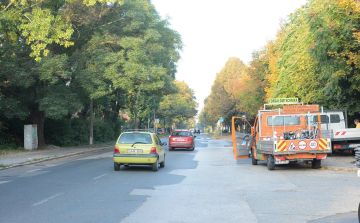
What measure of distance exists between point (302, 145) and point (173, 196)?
284 inches

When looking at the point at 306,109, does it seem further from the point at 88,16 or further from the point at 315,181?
the point at 88,16

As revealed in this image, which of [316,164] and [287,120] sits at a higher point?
[287,120]

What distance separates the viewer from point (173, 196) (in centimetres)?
961

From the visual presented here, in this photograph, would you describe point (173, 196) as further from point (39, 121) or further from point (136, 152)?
point (39, 121)

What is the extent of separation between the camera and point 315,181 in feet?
40.7

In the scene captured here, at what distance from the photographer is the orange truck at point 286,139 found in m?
15.0

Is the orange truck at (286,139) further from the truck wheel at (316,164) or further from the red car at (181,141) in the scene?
the red car at (181,141)

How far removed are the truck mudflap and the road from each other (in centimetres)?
92

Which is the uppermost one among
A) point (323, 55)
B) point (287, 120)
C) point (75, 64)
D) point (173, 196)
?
point (75, 64)

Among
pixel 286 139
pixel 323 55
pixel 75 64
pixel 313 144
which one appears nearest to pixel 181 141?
pixel 75 64

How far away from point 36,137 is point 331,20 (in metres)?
20.1

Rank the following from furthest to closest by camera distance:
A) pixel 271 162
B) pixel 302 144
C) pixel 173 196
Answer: pixel 271 162, pixel 302 144, pixel 173 196

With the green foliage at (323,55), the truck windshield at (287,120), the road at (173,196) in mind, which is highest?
the green foliage at (323,55)

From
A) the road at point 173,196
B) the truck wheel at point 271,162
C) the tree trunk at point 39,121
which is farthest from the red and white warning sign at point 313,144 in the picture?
the tree trunk at point 39,121
